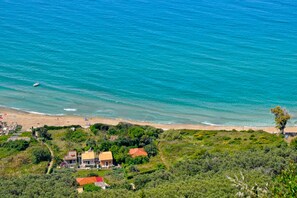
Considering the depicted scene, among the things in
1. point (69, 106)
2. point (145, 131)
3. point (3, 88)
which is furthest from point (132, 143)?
point (3, 88)

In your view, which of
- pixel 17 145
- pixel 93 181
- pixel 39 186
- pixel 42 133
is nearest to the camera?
pixel 39 186

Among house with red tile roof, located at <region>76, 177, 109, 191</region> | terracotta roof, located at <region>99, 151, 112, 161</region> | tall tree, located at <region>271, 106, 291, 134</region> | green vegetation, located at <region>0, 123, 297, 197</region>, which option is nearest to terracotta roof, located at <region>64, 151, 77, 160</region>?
green vegetation, located at <region>0, 123, 297, 197</region>

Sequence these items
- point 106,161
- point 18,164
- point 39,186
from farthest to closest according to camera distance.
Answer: point 106,161, point 18,164, point 39,186

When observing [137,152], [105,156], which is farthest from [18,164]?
[137,152]

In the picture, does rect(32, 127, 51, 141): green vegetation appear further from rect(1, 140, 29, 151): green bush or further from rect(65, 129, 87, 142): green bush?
rect(1, 140, 29, 151): green bush

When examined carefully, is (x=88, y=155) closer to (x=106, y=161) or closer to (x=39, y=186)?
(x=106, y=161)

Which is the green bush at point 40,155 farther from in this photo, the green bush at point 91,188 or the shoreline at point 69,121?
the shoreline at point 69,121

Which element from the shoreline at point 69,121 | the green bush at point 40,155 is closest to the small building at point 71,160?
the green bush at point 40,155

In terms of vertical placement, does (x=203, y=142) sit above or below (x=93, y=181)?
above
